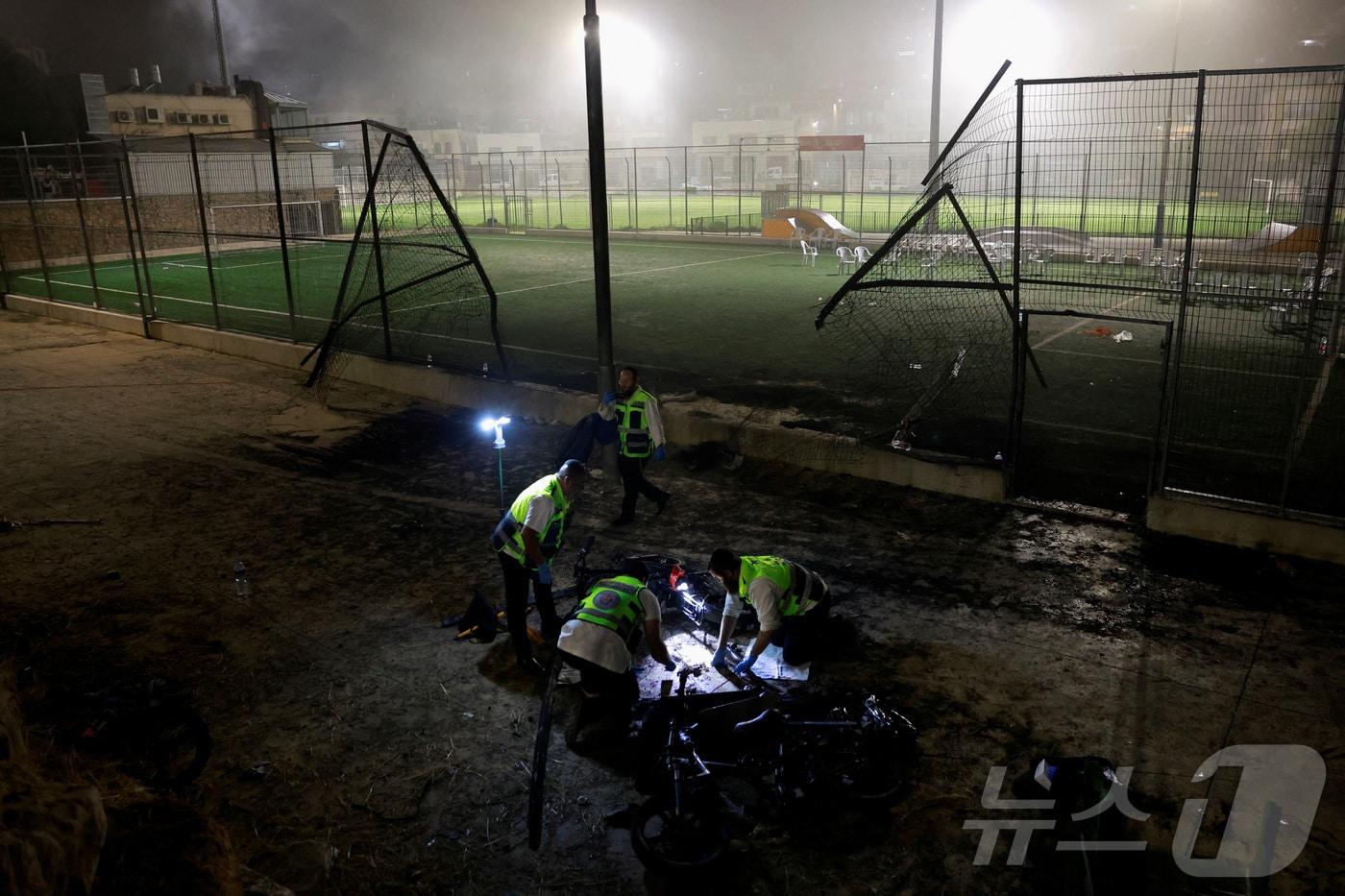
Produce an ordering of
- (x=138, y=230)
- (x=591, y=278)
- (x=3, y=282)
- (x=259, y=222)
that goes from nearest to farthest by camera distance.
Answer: (x=138, y=230) → (x=591, y=278) → (x=3, y=282) → (x=259, y=222)

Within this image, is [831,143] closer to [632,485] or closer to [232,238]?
[232,238]

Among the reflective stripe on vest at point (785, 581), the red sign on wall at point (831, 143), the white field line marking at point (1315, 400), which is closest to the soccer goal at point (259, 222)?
the red sign on wall at point (831, 143)

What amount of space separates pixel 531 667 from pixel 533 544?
88 centimetres

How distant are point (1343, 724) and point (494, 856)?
5145 mm

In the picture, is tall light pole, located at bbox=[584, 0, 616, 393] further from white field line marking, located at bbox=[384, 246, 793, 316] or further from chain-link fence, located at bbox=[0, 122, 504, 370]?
white field line marking, located at bbox=[384, 246, 793, 316]

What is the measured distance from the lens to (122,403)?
556 inches

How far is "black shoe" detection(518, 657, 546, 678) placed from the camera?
683 centimetres

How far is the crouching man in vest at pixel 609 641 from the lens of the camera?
237 inches

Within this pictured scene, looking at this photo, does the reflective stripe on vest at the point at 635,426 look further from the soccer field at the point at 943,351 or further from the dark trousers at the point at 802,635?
the soccer field at the point at 943,351

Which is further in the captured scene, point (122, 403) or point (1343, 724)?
point (122, 403)

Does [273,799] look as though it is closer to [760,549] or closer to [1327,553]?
[760,549]

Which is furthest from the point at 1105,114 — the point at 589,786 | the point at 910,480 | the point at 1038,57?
the point at 1038,57

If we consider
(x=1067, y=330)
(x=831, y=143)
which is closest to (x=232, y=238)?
(x=1067, y=330)

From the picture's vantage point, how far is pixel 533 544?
6.77 metres
